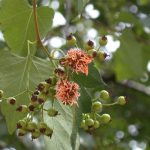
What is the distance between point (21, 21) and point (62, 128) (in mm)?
439

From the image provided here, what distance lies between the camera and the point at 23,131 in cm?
136

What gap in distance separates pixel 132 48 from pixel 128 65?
7.0 inches

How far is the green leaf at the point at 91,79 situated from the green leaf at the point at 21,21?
0.86ft

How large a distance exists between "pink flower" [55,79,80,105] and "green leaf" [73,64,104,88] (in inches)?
1.3

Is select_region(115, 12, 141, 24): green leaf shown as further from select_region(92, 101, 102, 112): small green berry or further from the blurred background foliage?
select_region(92, 101, 102, 112): small green berry

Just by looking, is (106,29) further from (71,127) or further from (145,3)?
(71,127)

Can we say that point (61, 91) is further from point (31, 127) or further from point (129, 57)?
point (129, 57)

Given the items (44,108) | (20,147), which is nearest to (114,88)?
(20,147)

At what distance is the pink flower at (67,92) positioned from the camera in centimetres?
132

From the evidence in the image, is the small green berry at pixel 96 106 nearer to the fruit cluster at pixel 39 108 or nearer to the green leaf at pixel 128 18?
the fruit cluster at pixel 39 108

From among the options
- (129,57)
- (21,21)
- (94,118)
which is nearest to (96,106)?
(94,118)

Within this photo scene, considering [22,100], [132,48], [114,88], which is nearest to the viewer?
[22,100]

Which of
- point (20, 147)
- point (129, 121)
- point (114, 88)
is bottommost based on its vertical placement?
point (129, 121)

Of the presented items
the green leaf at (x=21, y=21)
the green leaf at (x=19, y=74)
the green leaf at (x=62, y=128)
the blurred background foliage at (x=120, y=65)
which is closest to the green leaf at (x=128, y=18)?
the blurred background foliage at (x=120, y=65)
